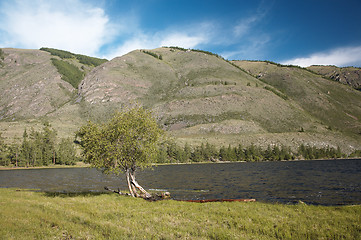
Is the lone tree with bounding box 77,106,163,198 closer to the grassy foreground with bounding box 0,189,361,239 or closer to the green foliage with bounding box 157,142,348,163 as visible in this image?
the grassy foreground with bounding box 0,189,361,239

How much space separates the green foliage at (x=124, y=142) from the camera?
108ft

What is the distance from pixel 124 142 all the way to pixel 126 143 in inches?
16.7

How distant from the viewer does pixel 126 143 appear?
3272cm

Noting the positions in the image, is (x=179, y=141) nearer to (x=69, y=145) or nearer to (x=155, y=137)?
(x=69, y=145)

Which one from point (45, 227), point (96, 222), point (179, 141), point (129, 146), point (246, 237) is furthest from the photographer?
point (179, 141)

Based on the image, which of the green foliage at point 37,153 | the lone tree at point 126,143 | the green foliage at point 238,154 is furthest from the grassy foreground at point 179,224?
the green foliage at point 238,154

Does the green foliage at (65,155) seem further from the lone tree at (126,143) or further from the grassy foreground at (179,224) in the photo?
the grassy foreground at (179,224)

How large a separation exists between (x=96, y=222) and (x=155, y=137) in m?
18.3

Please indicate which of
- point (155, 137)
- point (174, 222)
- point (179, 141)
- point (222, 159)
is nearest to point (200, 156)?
point (222, 159)

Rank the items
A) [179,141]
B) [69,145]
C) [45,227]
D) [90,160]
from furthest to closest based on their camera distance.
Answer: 1. [179,141]
2. [69,145]
3. [90,160]
4. [45,227]

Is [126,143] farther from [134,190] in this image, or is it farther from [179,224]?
[179,224]

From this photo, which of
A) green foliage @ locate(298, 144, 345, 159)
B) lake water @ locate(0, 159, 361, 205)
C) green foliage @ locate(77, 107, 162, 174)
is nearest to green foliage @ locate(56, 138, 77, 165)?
lake water @ locate(0, 159, 361, 205)

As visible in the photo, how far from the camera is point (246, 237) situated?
48.3 ft

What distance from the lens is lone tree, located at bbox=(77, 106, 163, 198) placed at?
3278 cm
